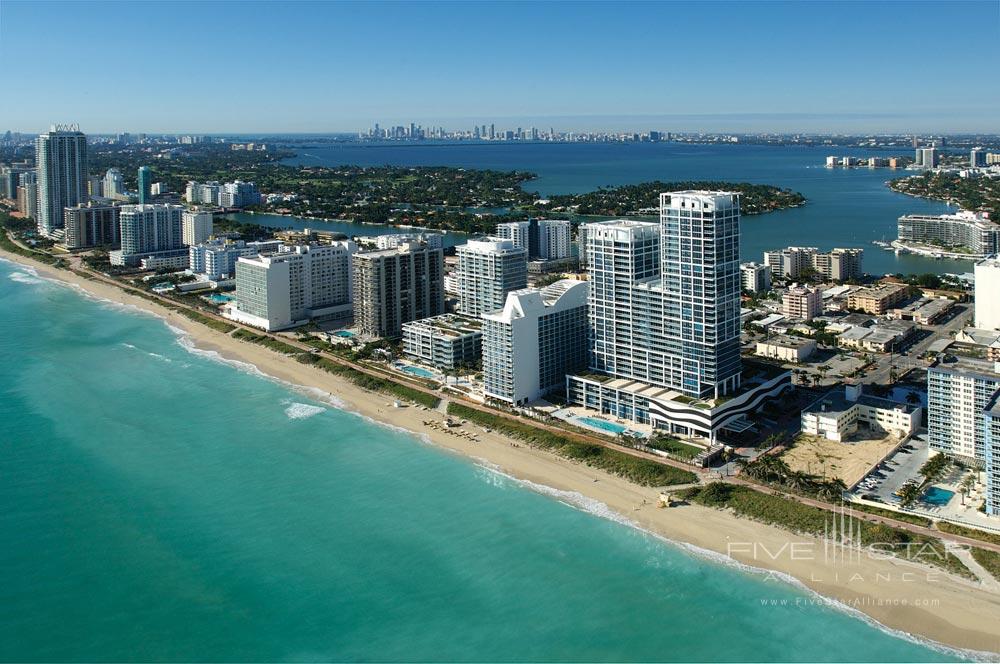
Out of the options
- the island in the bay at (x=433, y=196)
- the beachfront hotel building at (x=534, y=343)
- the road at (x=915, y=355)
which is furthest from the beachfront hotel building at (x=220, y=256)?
the road at (x=915, y=355)

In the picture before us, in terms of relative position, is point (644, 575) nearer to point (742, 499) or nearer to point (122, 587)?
point (742, 499)

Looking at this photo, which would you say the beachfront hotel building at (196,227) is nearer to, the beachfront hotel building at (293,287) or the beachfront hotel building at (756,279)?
the beachfront hotel building at (293,287)

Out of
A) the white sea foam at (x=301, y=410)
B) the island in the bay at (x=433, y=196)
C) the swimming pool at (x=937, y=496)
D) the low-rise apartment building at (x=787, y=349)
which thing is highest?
the island in the bay at (x=433, y=196)

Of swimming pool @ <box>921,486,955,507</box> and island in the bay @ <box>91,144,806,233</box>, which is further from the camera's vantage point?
island in the bay @ <box>91,144,806,233</box>

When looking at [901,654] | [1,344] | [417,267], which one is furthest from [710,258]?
[1,344]

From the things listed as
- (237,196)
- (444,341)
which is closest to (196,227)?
(237,196)

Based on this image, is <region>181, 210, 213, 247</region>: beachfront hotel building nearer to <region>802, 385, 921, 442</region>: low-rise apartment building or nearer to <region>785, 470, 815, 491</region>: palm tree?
<region>802, 385, 921, 442</region>: low-rise apartment building

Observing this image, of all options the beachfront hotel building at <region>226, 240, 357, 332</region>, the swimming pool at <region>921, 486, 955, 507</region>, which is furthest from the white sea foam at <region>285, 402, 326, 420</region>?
the swimming pool at <region>921, 486, 955, 507</region>
